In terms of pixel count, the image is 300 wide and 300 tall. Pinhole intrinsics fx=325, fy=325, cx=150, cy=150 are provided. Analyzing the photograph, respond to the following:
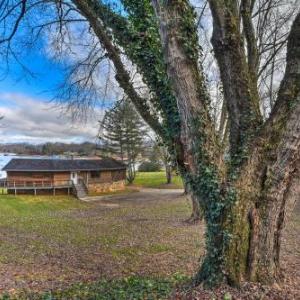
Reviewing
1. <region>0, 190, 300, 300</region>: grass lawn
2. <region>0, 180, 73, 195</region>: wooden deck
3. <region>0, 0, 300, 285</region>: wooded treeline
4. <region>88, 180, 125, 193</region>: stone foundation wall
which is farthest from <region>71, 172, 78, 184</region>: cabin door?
<region>0, 0, 300, 285</region>: wooded treeline

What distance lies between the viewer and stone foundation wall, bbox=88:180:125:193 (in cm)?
3735

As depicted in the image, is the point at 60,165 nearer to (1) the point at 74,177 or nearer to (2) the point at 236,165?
(1) the point at 74,177

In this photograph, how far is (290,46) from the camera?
12.5 ft

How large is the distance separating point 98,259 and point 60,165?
30299 mm

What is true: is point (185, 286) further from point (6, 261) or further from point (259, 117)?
point (6, 261)

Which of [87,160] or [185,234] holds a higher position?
[87,160]

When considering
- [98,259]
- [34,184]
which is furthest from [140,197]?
[98,259]

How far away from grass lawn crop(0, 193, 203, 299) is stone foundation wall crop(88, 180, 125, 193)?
2446 centimetres

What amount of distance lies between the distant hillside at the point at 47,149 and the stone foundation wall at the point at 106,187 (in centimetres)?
815

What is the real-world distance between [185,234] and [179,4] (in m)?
7.83

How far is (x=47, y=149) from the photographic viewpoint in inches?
2077

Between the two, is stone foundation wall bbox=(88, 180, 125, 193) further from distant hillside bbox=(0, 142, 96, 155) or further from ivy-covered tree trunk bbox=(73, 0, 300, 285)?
ivy-covered tree trunk bbox=(73, 0, 300, 285)

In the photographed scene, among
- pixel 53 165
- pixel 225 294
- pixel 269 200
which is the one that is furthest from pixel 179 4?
pixel 53 165

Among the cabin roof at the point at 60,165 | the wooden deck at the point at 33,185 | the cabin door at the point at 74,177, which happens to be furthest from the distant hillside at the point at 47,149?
the wooden deck at the point at 33,185
